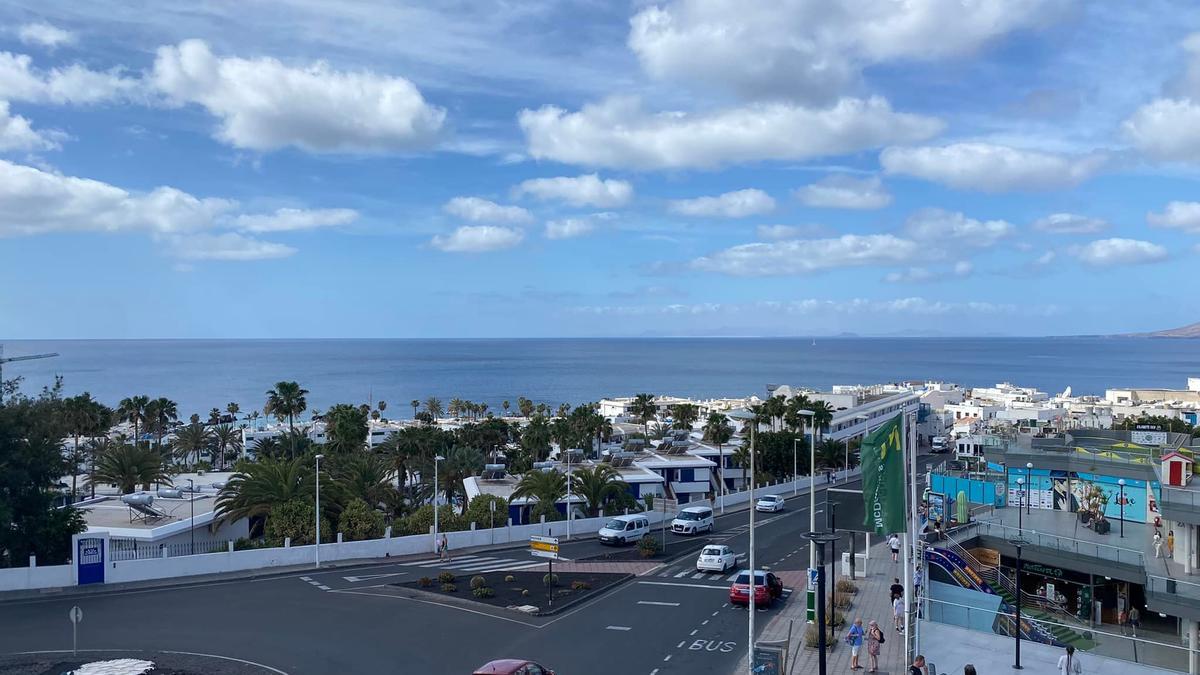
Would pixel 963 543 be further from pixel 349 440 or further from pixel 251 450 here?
pixel 251 450

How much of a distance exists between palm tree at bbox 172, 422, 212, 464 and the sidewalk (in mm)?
71166

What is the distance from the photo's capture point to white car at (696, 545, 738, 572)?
3403 centimetres

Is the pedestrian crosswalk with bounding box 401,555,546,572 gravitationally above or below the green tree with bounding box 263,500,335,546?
below

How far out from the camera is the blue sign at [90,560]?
101ft

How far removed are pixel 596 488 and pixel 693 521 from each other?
6.22 metres

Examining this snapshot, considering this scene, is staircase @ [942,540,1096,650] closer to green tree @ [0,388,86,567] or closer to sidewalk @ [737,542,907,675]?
sidewalk @ [737,542,907,675]

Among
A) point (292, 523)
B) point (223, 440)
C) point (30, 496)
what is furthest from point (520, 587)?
point (223, 440)

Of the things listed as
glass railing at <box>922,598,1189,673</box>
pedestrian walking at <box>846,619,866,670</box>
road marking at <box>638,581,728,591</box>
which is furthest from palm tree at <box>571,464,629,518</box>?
pedestrian walking at <box>846,619,866,670</box>

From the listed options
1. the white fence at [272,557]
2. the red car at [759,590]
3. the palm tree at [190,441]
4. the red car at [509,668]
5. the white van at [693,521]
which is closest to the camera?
the red car at [509,668]

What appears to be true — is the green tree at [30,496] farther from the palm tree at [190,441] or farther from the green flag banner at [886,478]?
the palm tree at [190,441]

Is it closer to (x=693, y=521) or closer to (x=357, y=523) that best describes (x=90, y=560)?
(x=357, y=523)

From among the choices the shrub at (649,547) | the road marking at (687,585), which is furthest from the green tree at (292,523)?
the road marking at (687,585)

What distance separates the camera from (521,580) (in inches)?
1270

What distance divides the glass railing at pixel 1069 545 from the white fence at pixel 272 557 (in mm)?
20750
